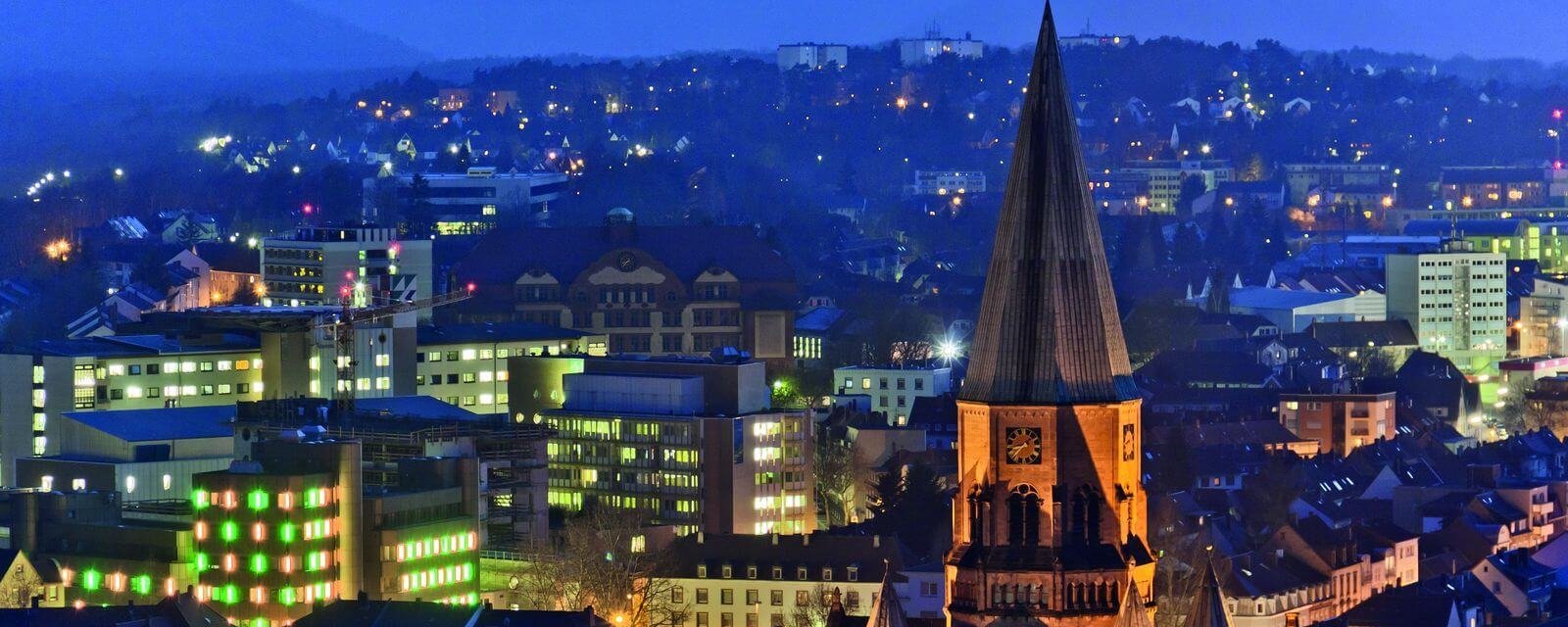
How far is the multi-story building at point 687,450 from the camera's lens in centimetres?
13488

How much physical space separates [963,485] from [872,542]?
57.1m

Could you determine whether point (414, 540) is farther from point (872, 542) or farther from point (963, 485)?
point (963, 485)

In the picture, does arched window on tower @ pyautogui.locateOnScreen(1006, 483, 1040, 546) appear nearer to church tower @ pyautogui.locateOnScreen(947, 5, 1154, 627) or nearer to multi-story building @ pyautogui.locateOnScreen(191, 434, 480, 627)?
church tower @ pyautogui.locateOnScreen(947, 5, 1154, 627)

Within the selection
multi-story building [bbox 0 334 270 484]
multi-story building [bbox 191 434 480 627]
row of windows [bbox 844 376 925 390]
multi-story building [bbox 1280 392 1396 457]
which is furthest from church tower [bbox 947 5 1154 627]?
row of windows [bbox 844 376 925 390]

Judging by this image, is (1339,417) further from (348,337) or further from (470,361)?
(348,337)

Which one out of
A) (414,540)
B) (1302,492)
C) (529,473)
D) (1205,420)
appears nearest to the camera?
(414,540)

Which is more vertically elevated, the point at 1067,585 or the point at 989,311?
the point at 989,311

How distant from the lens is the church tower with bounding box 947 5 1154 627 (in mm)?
58594

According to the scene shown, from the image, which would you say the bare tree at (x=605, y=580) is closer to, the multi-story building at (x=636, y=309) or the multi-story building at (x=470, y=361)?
the multi-story building at (x=470, y=361)

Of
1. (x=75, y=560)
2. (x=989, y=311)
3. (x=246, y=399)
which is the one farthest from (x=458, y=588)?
(x=989, y=311)

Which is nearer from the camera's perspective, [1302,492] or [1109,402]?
[1109,402]

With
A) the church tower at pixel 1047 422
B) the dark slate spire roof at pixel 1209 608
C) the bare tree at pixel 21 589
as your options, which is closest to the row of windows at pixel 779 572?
the bare tree at pixel 21 589

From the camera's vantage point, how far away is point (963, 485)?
59.4m

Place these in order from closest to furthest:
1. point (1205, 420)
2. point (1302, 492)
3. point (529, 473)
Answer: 1. point (529, 473)
2. point (1302, 492)
3. point (1205, 420)
